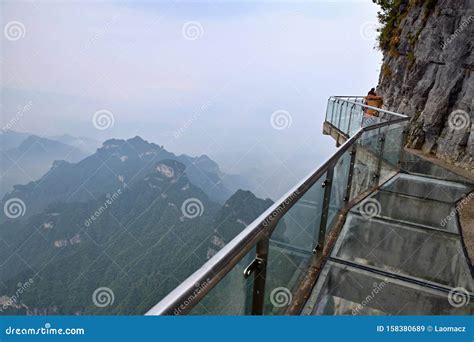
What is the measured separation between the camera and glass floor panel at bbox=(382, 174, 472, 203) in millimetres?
6109

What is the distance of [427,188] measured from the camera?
21.2 feet

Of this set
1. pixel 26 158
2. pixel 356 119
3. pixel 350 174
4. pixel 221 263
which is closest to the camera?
pixel 221 263

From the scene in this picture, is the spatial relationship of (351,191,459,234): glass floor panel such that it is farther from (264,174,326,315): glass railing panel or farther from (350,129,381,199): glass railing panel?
(264,174,326,315): glass railing panel

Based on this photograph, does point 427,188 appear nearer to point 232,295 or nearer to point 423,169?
point 423,169

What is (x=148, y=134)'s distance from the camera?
19862cm

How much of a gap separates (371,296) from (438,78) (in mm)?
12746

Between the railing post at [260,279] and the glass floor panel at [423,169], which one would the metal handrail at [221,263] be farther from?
the glass floor panel at [423,169]

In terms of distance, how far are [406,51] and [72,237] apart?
282 feet

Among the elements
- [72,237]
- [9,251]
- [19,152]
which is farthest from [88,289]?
[19,152]

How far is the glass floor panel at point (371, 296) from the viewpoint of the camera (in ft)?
10.3

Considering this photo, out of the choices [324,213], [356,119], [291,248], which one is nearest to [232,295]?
[291,248]

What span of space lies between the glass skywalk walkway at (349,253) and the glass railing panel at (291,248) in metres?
0.01

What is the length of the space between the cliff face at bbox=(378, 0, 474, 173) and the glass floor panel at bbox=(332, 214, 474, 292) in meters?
6.93

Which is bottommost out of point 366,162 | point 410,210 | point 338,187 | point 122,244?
point 122,244
